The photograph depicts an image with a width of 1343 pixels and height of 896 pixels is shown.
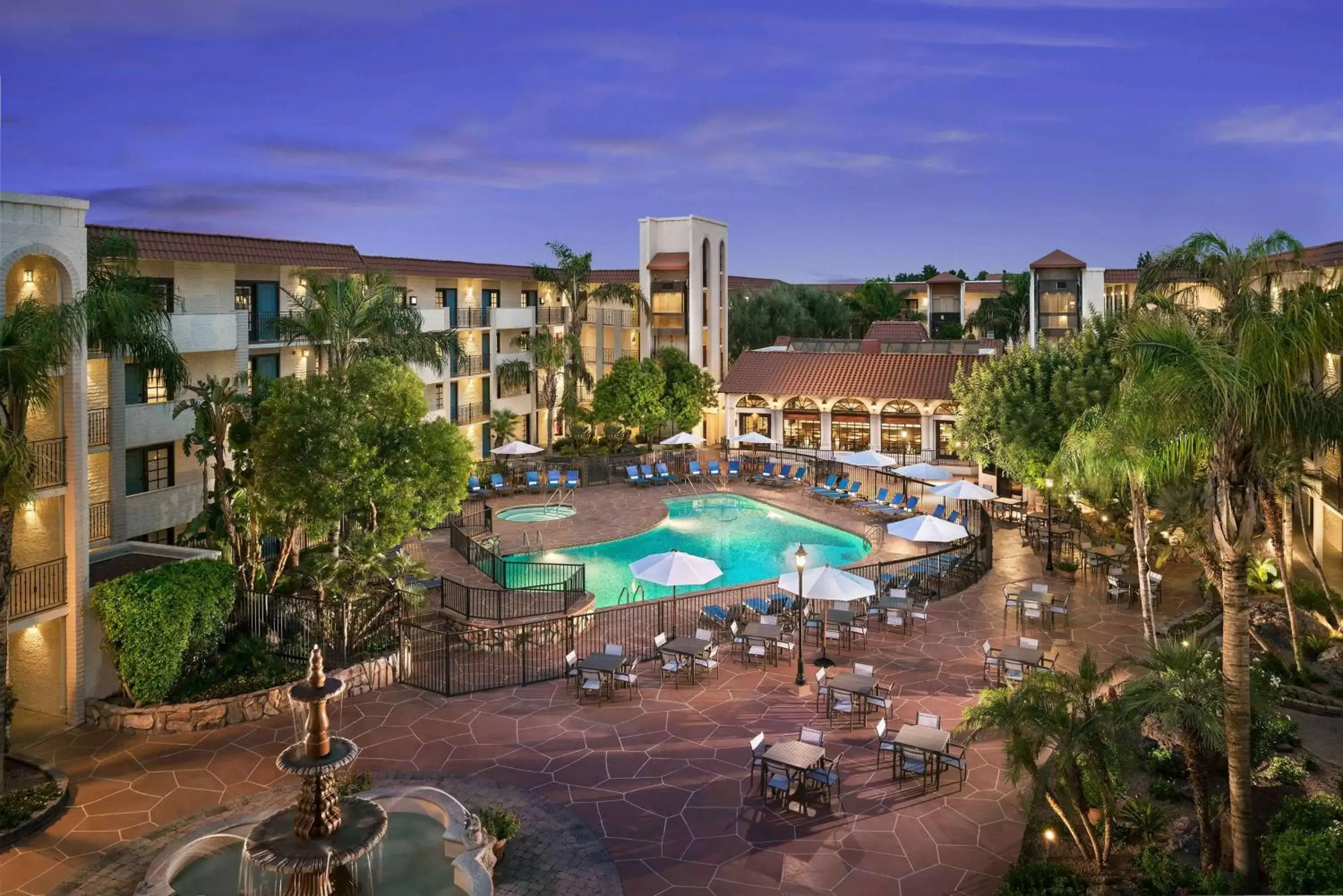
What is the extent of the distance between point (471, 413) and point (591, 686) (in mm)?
29952

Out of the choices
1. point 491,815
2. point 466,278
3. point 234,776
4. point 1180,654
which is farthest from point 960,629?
point 466,278

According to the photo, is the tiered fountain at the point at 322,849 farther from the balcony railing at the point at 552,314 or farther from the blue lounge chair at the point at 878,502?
the balcony railing at the point at 552,314

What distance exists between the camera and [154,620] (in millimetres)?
16031

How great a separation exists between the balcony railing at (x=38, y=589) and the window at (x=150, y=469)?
7.84 m

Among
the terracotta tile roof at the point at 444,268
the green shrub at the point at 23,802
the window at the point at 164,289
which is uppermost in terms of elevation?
the terracotta tile roof at the point at 444,268

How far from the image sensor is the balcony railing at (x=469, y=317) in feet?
147

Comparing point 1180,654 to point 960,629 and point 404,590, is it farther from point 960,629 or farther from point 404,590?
point 404,590

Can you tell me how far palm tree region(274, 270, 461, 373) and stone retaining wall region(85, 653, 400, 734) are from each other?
851 cm

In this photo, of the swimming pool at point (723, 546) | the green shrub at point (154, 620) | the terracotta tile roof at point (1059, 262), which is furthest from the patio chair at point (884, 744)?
the terracotta tile roof at point (1059, 262)

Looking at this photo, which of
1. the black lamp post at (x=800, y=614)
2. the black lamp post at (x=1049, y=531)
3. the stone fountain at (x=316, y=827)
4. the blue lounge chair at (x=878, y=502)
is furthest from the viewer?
the blue lounge chair at (x=878, y=502)

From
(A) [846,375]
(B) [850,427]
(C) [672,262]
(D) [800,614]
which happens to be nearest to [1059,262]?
(A) [846,375]

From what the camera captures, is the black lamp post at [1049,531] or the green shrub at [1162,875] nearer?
the green shrub at [1162,875]

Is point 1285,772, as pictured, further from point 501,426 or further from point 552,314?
point 552,314

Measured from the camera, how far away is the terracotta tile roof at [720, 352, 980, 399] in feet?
148
